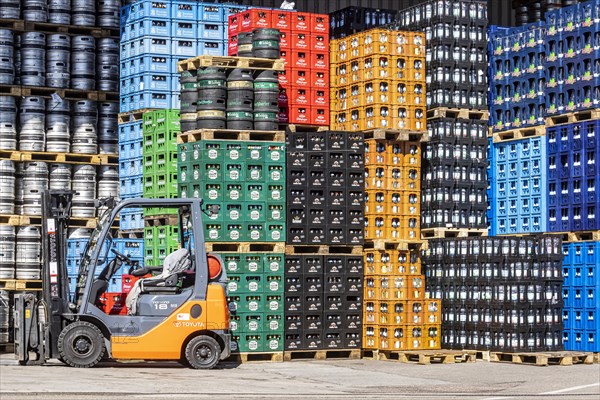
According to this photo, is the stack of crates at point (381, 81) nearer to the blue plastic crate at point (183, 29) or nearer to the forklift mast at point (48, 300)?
the blue plastic crate at point (183, 29)

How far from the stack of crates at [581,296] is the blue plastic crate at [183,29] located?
6071mm

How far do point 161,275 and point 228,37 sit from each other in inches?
192

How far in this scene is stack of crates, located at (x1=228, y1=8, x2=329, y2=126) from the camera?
1872 centimetres

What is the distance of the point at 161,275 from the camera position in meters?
15.5

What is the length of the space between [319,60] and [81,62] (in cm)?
353

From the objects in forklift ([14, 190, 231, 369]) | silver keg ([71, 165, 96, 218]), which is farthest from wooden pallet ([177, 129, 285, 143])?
silver keg ([71, 165, 96, 218])

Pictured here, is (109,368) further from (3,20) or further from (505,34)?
(505,34)

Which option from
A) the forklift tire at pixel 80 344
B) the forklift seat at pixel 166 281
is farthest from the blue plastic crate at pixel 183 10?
the forklift tire at pixel 80 344

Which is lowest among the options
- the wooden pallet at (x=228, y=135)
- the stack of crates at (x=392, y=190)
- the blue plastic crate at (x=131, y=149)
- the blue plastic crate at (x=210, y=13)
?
the stack of crates at (x=392, y=190)

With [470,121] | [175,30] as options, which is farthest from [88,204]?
[470,121]

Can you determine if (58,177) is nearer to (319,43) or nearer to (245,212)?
(245,212)

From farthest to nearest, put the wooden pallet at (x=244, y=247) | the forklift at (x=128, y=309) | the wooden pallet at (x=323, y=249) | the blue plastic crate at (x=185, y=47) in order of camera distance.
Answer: the blue plastic crate at (x=185, y=47) → the wooden pallet at (x=323, y=249) → the wooden pallet at (x=244, y=247) → the forklift at (x=128, y=309)

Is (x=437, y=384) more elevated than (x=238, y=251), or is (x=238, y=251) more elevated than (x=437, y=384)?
(x=238, y=251)

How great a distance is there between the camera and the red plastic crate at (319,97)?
19.0 metres
